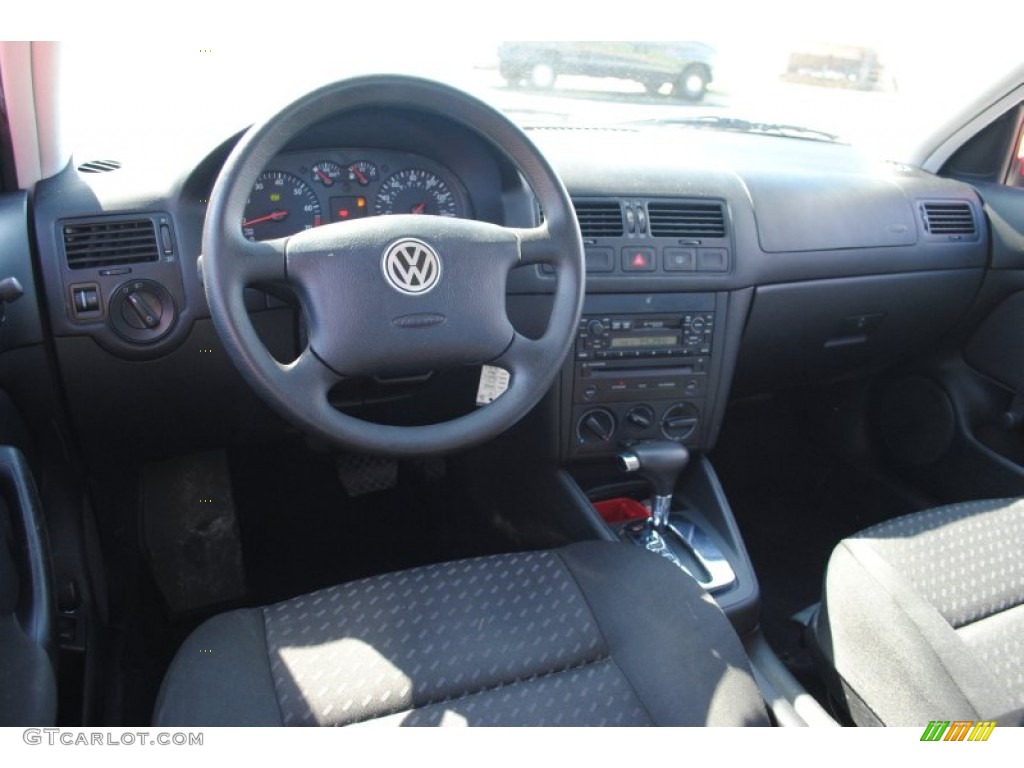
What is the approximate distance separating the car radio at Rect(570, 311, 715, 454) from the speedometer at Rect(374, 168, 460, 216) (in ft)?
1.22

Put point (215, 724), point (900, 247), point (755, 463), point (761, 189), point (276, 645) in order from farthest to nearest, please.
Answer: point (755, 463), point (900, 247), point (761, 189), point (276, 645), point (215, 724)

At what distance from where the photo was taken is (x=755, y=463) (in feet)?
8.82

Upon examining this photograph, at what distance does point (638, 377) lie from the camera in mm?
1834

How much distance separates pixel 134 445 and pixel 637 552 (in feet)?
3.41

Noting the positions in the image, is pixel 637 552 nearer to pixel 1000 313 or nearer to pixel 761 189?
pixel 761 189

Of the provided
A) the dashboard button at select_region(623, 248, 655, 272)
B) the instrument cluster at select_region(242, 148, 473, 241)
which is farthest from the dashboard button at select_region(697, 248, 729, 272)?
the instrument cluster at select_region(242, 148, 473, 241)

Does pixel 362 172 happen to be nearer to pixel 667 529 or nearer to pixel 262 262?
pixel 262 262

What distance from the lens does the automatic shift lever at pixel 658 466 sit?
5.83ft

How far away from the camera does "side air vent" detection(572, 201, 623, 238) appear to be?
174 cm

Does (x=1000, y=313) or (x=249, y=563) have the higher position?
(x=1000, y=313)

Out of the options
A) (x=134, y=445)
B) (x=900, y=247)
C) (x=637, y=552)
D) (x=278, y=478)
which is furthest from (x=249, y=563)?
(x=900, y=247)

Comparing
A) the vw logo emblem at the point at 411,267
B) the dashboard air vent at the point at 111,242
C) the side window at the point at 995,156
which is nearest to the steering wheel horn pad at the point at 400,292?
the vw logo emblem at the point at 411,267

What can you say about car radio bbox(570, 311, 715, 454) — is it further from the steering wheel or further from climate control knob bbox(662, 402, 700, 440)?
the steering wheel

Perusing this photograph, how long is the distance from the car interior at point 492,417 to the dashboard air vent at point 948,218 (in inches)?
0.6
